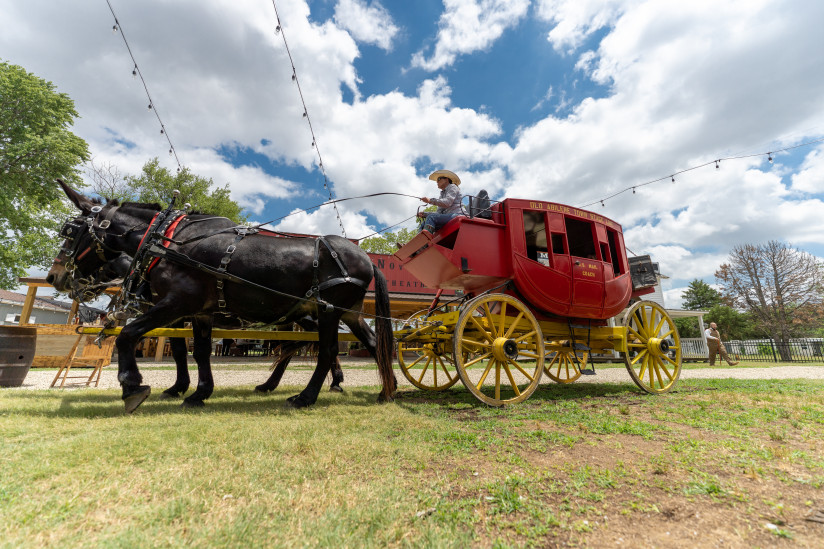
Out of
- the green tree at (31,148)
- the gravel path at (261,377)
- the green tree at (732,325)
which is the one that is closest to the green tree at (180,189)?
the green tree at (31,148)

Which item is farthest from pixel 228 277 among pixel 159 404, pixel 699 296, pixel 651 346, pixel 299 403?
pixel 699 296

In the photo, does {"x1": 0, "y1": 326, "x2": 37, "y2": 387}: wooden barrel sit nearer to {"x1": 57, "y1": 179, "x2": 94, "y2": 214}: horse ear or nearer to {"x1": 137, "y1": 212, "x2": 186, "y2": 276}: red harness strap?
{"x1": 57, "y1": 179, "x2": 94, "y2": 214}: horse ear

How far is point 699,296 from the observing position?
4853 cm

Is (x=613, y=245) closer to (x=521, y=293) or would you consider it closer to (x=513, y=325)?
(x=521, y=293)

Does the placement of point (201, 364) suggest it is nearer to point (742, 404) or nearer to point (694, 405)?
point (694, 405)

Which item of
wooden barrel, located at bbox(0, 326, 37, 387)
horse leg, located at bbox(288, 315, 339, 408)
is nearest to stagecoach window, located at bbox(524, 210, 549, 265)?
horse leg, located at bbox(288, 315, 339, 408)

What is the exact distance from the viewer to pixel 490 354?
403 centimetres

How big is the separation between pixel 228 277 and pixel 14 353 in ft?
14.9

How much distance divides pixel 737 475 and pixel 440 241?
3.39 meters

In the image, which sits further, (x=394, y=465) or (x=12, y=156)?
(x=12, y=156)

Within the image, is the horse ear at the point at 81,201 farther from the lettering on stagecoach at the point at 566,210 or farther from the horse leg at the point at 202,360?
the lettering on stagecoach at the point at 566,210

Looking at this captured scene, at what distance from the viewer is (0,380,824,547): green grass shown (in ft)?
4.37

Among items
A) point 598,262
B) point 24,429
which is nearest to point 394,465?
point 24,429

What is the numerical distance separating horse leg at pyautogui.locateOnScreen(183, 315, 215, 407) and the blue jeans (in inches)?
111
